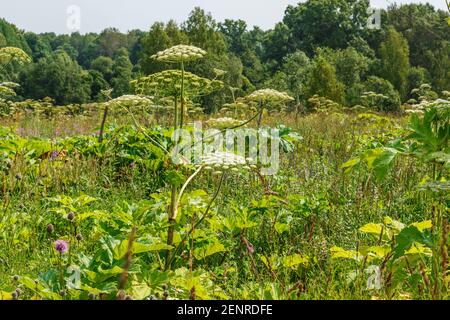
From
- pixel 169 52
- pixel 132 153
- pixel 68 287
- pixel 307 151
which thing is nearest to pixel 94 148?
pixel 132 153

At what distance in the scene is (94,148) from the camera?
20.1 feet

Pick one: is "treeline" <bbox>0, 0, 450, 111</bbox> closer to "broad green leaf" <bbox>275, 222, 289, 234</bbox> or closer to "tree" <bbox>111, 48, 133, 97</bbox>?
"tree" <bbox>111, 48, 133, 97</bbox>

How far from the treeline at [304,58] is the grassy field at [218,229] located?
2052 cm

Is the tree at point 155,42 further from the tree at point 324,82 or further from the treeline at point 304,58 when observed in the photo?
the tree at point 324,82

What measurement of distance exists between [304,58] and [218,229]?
53085 millimetres

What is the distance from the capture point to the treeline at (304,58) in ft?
124

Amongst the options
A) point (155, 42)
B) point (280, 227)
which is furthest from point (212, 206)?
point (155, 42)

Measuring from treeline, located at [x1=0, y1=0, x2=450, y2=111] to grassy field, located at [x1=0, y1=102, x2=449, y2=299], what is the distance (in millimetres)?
20521

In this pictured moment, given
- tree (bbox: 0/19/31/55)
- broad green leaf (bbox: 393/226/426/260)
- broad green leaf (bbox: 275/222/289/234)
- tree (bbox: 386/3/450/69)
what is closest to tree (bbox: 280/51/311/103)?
tree (bbox: 386/3/450/69)

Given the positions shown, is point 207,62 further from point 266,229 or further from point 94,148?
point 266,229

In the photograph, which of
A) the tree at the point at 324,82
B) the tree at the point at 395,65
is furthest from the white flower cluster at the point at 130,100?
the tree at the point at 395,65

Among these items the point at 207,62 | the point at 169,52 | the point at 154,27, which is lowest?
the point at 169,52

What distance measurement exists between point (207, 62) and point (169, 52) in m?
35.4

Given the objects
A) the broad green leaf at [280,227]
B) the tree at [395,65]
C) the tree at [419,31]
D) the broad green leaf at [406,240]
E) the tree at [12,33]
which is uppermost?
the tree at [12,33]
